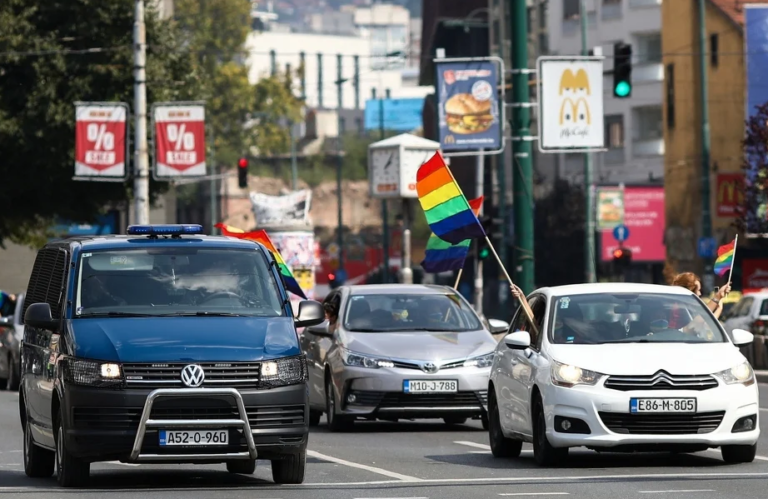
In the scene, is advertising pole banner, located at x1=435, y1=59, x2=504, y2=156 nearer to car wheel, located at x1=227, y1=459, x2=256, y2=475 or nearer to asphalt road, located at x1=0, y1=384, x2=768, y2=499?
asphalt road, located at x1=0, y1=384, x2=768, y2=499

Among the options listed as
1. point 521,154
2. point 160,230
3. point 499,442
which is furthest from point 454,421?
point 521,154

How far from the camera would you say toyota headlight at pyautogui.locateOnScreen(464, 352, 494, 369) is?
1947cm

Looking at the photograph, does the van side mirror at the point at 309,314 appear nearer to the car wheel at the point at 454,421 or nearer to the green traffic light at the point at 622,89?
the car wheel at the point at 454,421

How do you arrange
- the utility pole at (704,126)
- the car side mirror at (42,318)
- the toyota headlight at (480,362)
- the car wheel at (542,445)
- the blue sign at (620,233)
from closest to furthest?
the car side mirror at (42,318) → the car wheel at (542,445) → the toyota headlight at (480,362) → the utility pole at (704,126) → the blue sign at (620,233)

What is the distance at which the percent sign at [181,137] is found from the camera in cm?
4090

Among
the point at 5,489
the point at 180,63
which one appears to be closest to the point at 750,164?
the point at 180,63

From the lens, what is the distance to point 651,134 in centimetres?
8362

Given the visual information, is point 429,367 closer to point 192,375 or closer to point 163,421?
point 192,375

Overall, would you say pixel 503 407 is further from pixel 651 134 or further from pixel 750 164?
pixel 651 134

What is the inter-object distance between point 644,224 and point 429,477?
196 ft

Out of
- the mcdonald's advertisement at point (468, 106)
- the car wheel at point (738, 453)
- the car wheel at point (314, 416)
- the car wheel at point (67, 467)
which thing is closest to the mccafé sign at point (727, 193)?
the mcdonald's advertisement at point (468, 106)

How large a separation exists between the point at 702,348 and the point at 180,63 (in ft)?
113

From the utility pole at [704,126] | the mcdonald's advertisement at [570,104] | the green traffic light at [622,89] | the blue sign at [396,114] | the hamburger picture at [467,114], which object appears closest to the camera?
the green traffic light at [622,89]

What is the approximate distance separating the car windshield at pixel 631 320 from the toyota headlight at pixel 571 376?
0.56 m
